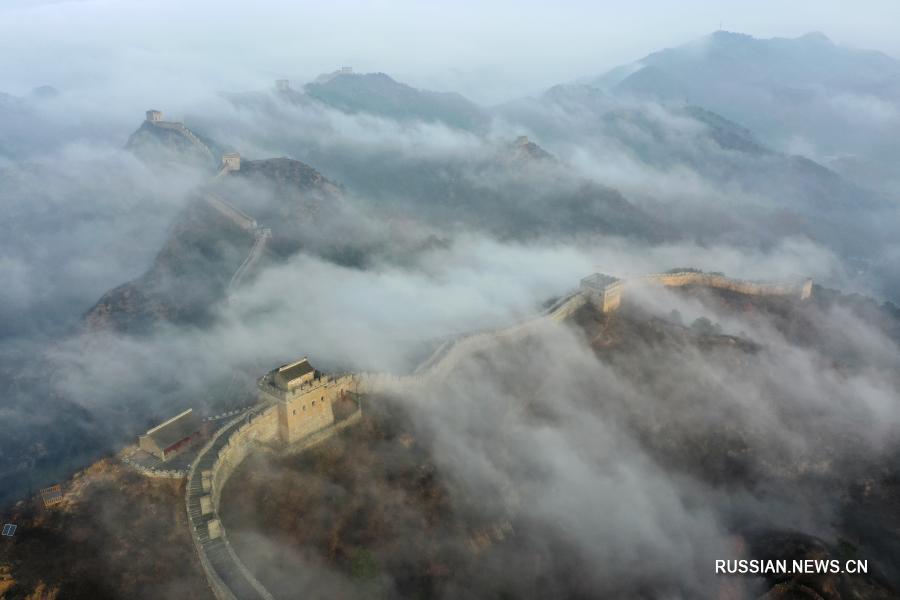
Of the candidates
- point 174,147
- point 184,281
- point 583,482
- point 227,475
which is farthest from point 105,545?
point 174,147

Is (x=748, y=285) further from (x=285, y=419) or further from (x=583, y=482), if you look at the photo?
(x=285, y=419)

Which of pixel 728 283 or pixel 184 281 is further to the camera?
pixel 184 281

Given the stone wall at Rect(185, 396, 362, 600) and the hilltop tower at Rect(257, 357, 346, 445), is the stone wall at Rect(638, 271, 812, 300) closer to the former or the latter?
the stone wall at Rect(185, 396, 362, 600)

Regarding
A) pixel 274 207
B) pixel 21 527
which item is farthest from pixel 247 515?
pixel 274 207

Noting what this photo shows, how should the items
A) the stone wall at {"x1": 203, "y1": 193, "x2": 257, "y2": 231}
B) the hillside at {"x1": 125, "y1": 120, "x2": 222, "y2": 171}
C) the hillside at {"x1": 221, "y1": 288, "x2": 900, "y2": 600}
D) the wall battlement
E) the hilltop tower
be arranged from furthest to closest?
the hillside at {"x1": 125, "y1": 120, "x2": 222, "y2": 171}
the stone wall at {"x1": 203, "y1": 193, "x2": 257, "y2": 231}
the wall battlement
the hilltop tower
the hillside at {"x1": 221, "y1": 288, "x2": 900, "y2": 600}

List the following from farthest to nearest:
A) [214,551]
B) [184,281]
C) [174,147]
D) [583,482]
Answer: [174,147] → [184,281] → [583,482] → [214,551]

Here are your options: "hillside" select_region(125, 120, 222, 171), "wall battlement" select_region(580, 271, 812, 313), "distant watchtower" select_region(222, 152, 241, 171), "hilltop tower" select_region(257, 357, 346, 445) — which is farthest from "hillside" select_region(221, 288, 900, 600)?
"hillside" select_region(125, 120, 222, 171)

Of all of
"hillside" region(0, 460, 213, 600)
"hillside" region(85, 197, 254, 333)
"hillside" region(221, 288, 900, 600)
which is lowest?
"hillside" region(85, 197, 254, 333)

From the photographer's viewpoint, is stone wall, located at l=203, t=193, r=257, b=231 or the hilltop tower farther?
stone wall, located at l=203, t=193, r=257, b=231
